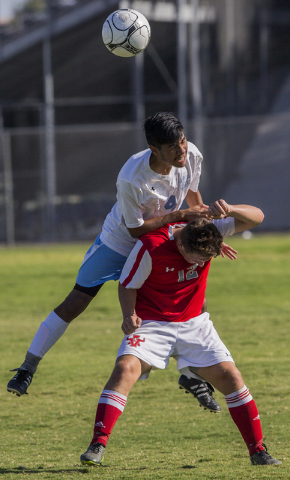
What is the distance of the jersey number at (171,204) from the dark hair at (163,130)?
18.2 inches

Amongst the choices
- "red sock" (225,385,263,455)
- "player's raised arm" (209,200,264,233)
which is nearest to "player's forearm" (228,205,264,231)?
"player's raised arm" (209,200,264,233)

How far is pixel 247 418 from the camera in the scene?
355 centimetres

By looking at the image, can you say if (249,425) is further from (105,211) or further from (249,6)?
(249,6)

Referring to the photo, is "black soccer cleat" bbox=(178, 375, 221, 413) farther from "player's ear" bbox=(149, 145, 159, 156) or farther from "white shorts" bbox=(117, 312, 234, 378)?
"player's ear" bbox=(149, 145, 159, 156)

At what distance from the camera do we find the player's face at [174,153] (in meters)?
3.96

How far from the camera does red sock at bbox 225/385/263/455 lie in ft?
11.6

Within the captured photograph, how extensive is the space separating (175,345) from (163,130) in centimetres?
130

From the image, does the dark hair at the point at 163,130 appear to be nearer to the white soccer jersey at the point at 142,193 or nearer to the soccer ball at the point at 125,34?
the white soccer jersey at the point at 142,193

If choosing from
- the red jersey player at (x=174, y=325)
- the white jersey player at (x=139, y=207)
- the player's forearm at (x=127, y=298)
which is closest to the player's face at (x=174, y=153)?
the white jersey player at (x=139, y=207)

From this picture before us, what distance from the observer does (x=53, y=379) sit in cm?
567

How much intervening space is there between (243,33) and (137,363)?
65.3 feet

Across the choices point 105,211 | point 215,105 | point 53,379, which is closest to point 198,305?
point 53,379

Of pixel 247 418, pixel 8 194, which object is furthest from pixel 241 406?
pixel 8 194

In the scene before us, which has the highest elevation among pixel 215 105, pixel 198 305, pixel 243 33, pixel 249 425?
pixel 243 33
